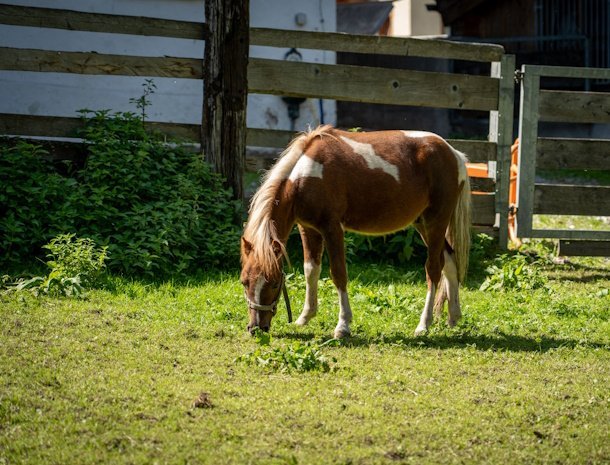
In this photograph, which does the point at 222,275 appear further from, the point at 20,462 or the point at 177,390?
the point at 20,462

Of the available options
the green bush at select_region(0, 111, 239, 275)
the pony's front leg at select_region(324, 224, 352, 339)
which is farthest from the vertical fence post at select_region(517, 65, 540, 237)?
the pony's front leg at select_region(324, 224, 352, 339)

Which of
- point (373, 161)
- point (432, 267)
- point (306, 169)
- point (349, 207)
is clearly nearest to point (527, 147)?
point (432, 267)

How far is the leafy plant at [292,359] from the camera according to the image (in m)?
6.05

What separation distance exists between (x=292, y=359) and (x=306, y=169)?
169cm

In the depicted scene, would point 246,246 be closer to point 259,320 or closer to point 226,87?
point 259,320

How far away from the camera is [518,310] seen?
8.09 meters

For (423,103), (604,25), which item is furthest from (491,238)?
(604,25)

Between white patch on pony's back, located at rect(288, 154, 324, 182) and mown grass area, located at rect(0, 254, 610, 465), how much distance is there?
125cm

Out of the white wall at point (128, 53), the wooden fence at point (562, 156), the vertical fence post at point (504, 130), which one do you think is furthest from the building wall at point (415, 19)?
the wooden fence at point (562, 156)

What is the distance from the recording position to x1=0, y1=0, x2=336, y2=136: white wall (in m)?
15.0

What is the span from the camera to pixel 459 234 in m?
7.74

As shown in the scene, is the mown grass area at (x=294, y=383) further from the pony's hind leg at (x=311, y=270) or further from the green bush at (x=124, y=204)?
the green bush at (x=124, y=204)

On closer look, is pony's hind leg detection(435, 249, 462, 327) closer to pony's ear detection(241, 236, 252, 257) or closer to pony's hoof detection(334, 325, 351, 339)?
pony's hoof detection(334, 325, 351, 339)

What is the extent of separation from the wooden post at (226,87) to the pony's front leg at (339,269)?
294 centimetres
